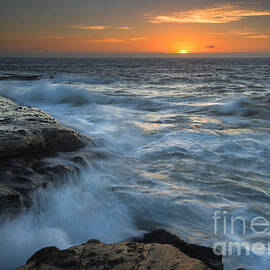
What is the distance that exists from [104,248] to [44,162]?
2155mm

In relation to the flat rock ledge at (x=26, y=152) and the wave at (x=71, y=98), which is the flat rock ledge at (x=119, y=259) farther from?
the wave at (x=71, y=98)

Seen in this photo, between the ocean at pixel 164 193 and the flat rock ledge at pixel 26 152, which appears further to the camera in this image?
the flat rock ledge at pixel 26 152

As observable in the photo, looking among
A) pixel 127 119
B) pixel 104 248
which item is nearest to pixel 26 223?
pixel 104 248

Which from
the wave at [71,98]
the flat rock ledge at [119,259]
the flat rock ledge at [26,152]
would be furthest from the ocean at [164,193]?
the wave at [71,98]

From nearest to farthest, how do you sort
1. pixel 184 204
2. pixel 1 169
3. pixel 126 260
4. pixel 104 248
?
pixel 126 260 < pixel 104 248 < pixel 1 169 < pixel 184 204

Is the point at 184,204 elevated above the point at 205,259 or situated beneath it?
situated beneath

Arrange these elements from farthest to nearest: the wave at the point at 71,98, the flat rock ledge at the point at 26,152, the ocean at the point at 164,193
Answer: the wave at the point at 71,98 < the flat rock ledge at the point at 26,152 < the ocean at the point at 164,193

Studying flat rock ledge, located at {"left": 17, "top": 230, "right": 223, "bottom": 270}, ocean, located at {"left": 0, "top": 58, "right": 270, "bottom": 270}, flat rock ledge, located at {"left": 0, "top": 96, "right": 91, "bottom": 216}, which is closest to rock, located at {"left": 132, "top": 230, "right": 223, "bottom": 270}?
flat rock ledge, located at {"left": 17, "top": 230, "right": 223, "bottom": 270}

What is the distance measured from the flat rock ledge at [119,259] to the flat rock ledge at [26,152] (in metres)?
0.99

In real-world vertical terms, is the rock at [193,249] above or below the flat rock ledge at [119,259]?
below

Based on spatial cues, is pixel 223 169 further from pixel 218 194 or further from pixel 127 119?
pixel 127 119

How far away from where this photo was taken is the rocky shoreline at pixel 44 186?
5.97 ft

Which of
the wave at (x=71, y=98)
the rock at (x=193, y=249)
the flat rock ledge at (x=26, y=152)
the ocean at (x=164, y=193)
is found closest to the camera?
the rock at (x=193, y=249)

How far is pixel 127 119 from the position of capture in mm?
9125
